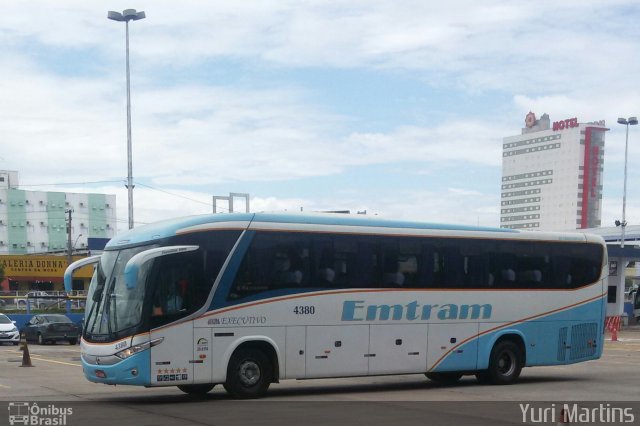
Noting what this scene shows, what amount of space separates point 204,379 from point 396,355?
14.0 ft

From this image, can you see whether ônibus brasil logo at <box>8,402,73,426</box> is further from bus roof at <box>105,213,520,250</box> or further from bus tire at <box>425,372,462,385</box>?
bus tire at <box>425,372,462,385</box>

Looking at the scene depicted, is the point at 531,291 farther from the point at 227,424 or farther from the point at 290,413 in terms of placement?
the point at 227,424

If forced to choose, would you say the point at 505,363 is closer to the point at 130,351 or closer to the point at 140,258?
the point at 130,351

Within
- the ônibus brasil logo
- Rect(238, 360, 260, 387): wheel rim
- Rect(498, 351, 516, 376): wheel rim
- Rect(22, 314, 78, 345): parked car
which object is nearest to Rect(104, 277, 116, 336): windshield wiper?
the ônibus brasil logo

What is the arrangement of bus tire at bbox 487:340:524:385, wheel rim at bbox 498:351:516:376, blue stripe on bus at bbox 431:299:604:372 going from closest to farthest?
blue stripe on bus at bbox 431:299:604:372 < bus tire at bbox 487:340:524:385 < wheel rim at bbox 498:351:516:376

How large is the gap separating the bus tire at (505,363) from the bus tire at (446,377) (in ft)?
3.48

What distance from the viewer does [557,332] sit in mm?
21312

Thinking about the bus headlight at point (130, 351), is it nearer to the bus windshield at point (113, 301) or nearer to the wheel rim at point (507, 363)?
the bus windshield at point (113, 301)

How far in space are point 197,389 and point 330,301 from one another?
9.99 ft

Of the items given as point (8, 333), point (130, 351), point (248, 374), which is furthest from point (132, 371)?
point (8, 333)

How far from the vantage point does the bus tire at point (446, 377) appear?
70.4 feet

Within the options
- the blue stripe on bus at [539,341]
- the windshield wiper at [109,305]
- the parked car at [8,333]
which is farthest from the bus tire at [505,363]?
the parked car at [8,333]

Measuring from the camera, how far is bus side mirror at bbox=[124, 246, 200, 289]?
15608mm

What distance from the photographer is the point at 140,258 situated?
52.4ft
